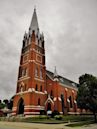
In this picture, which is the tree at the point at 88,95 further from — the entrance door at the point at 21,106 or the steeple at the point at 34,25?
the steeple at the point at 34,25

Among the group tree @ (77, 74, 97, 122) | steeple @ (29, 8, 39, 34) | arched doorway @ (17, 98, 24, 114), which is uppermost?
steeple @ (29, 8, 39, 34)

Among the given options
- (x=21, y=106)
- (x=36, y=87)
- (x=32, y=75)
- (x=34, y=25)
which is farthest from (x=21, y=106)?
(x=34, y=25)

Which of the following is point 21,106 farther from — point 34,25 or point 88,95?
point 34,25

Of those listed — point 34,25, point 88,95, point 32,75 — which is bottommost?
point 88,95

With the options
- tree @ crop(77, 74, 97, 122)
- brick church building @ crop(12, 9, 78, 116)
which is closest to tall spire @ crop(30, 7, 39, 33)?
brick church building @ crop(12, 9, 78, 116)

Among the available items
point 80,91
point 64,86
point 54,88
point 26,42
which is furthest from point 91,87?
point 26,42

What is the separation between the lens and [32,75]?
46.5m

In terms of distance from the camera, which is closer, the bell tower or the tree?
the tree

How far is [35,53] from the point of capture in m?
51.0

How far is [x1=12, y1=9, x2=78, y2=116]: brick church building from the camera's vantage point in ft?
146

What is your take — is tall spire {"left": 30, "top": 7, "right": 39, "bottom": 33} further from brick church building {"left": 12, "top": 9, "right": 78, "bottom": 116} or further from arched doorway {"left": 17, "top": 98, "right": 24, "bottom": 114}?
arched doorway {"left": 17, "top": 98, "right": 24, "bottom": 114}

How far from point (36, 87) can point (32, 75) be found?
12.6ft

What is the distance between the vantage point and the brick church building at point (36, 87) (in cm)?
4444

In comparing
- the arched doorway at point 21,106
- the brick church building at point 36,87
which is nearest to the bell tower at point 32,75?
the brick church building at point 36,87
